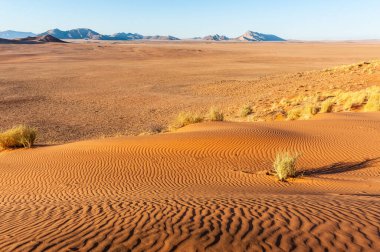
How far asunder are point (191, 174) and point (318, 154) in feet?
15.4

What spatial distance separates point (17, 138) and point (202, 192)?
34.8 ft

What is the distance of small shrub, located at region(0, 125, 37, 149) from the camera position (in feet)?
54.0

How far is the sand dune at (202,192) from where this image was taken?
5133 millimetres

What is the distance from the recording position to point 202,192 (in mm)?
8961

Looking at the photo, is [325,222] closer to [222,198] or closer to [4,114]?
[222,198]

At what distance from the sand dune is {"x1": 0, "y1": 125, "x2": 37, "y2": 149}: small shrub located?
0.77 meters

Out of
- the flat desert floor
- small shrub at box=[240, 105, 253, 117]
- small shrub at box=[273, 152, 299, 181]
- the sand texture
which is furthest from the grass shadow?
small shrub at box=[240, 105, 253, 117]

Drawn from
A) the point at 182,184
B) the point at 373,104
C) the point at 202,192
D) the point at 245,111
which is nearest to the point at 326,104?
the point at 373,104

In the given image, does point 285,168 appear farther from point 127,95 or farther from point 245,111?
point 127,95

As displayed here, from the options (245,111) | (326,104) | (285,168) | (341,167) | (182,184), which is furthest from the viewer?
(245,111)

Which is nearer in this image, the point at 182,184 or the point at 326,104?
the point at 182,184

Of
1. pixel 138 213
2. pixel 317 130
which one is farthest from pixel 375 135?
pixel 138 213

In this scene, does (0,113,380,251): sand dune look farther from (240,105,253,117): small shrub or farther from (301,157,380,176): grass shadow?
(240,105,253,117): small shrub

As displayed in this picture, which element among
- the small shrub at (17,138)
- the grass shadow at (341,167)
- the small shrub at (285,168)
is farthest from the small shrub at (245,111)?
the small shrub at (285,168)
